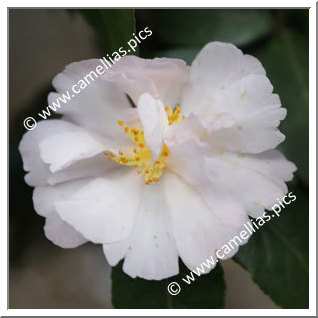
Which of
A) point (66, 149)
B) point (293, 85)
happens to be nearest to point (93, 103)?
point (66, 149)

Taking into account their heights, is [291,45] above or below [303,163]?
above

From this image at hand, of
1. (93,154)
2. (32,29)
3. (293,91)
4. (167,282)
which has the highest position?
(32,29)

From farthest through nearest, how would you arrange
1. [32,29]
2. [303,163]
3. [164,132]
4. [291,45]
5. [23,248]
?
[32,29]
[23,248]
[291,45]
[303,163]
[164,132]

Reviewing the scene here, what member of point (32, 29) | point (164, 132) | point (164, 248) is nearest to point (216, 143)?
point (164, 132)

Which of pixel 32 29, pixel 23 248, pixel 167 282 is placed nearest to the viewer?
pixel 167 282

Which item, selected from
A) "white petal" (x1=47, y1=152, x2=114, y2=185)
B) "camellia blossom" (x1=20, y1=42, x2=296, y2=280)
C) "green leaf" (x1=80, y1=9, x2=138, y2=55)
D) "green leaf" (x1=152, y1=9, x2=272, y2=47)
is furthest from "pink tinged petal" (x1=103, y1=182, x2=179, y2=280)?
"green leaf" (x1=152, y1=9, x2=272, y2=47)

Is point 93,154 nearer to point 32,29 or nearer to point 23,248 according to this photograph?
point 23,248

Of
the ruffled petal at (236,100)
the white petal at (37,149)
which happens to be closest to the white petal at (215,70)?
the ruffled petal at (236,100)

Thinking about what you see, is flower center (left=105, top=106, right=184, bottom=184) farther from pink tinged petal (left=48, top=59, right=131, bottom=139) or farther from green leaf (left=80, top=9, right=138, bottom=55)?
green leaf (left=80, top=9, right=138, bottom=55)
